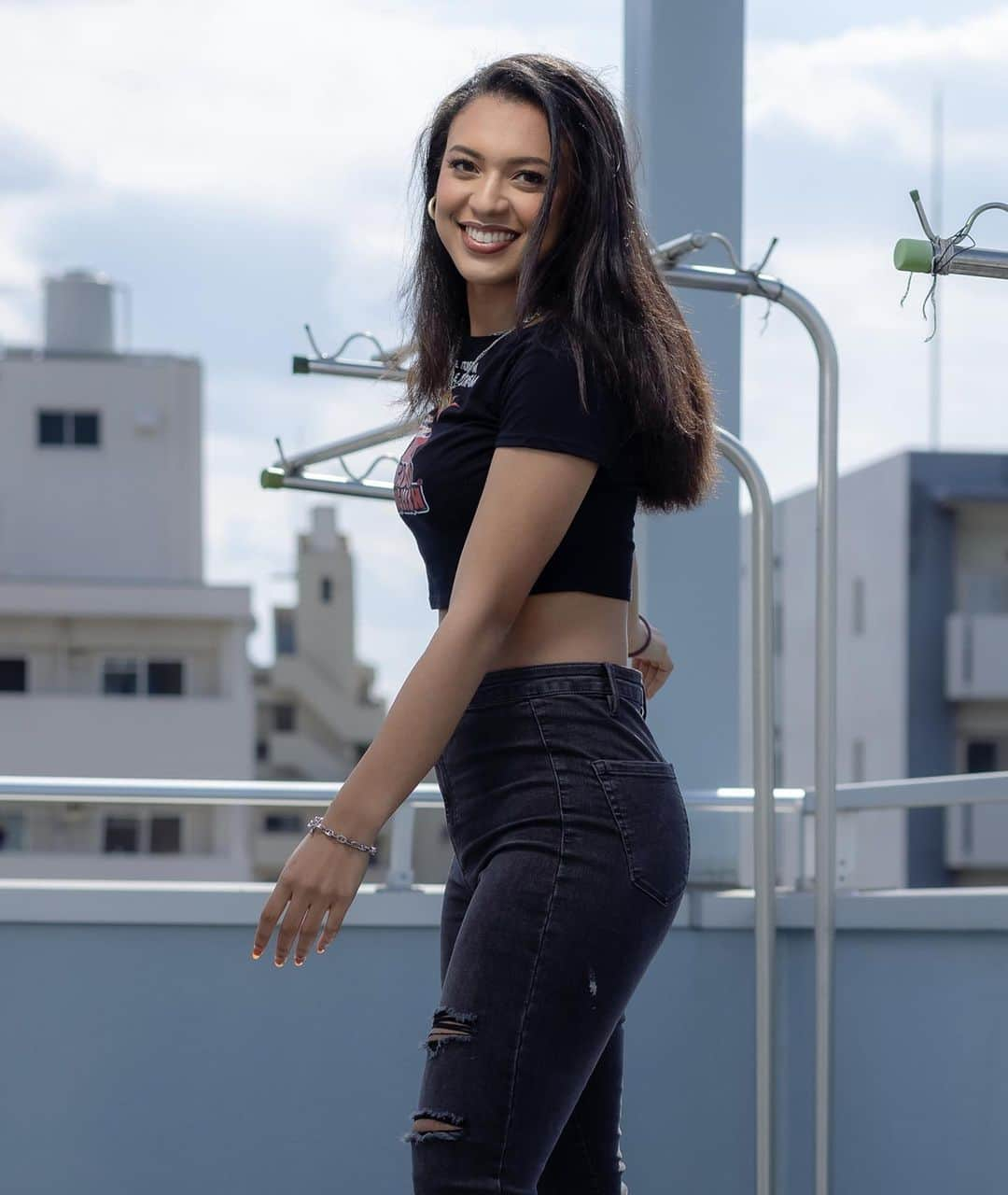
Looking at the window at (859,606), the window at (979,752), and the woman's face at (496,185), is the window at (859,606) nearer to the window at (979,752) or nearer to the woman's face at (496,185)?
the window at (979,752)

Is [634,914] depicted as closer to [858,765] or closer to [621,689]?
[621,689]

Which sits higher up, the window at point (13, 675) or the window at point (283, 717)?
the window at point (13, 675)

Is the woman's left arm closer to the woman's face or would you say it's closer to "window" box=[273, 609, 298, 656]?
the woman's face

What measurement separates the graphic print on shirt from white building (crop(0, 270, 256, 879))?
76.1 ft

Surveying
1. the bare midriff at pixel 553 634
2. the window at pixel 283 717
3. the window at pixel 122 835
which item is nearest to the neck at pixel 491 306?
the bare midriff at pixel 553 634

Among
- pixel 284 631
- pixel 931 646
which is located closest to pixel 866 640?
pixel 931 646

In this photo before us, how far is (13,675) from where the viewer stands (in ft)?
83.5

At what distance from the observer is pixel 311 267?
99.3ft

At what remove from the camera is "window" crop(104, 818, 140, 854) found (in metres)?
25.4

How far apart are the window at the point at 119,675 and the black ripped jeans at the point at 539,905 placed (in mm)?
25013

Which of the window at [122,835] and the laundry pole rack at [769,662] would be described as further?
→ the window at [122,835]

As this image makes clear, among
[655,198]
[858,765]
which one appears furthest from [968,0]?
[858,765]

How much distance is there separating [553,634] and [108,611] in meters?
24.7

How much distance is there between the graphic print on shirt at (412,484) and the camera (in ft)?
4.67
